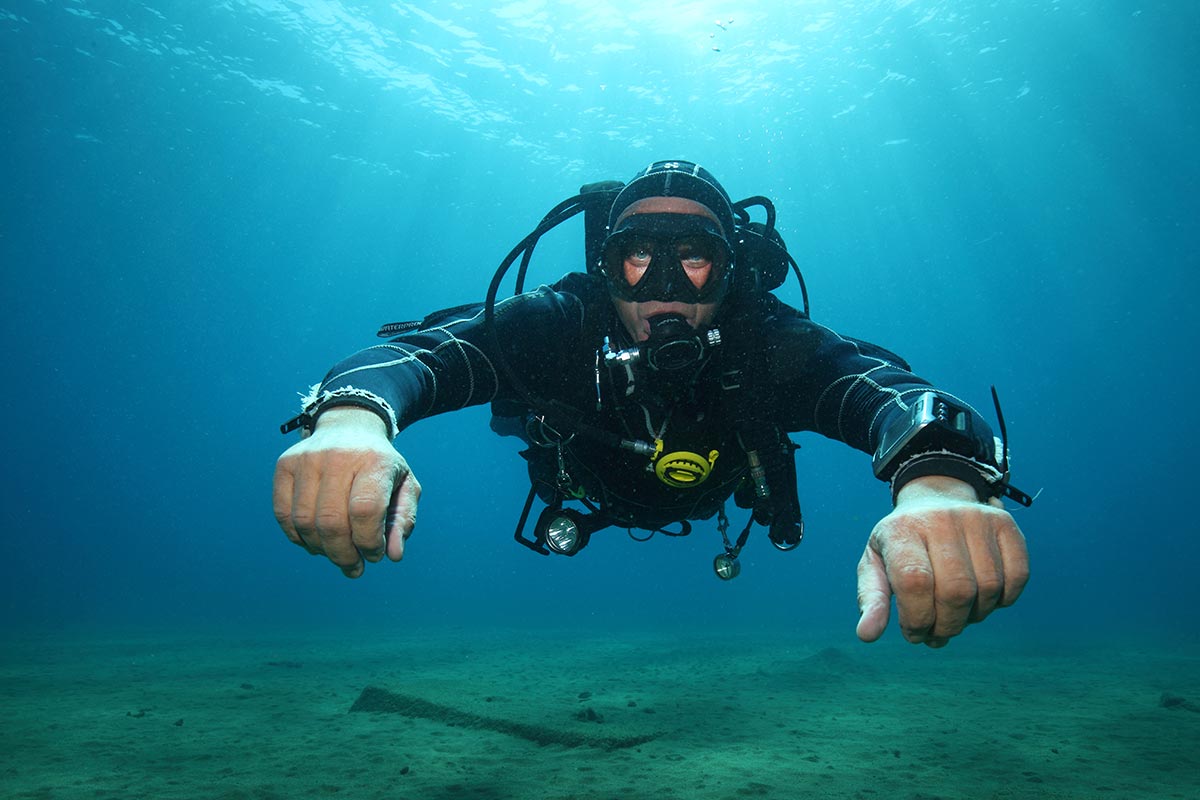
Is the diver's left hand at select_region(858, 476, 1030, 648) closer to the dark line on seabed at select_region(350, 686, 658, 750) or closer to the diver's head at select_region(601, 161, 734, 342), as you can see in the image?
the diver's head at select_region(601, 161, 734, 342)

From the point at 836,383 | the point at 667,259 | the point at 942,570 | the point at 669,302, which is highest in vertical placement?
the point at 667,259

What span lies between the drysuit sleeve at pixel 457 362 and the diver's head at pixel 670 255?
365 mm

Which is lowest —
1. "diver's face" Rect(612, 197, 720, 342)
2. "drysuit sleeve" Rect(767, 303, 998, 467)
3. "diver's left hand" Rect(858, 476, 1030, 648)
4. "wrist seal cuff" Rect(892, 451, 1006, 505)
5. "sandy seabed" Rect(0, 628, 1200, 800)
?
"sandy seabed" Rect(0, 628, 1200, 800)

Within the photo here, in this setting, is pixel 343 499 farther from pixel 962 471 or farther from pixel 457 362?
pixel 962 471

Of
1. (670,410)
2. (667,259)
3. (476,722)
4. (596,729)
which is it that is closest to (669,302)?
(667,259)

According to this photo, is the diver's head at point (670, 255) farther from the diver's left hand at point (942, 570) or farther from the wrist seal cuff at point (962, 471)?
the diver's left hand at point (942, 570)

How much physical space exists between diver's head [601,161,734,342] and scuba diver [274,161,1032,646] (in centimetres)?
1

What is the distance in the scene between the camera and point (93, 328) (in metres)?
64.1

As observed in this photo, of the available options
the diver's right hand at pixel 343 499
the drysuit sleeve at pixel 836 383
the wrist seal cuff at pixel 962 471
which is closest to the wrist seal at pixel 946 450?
the wrist seal cuff at pixel 962 471

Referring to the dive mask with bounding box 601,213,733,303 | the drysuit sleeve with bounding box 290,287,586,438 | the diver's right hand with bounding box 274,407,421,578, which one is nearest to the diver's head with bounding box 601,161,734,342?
the dive mask with bounding box 601,213,733,303

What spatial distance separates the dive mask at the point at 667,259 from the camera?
3.63m

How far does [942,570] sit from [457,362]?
7.20ft

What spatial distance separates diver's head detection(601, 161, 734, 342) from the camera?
364 cm

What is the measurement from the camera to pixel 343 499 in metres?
1.54
